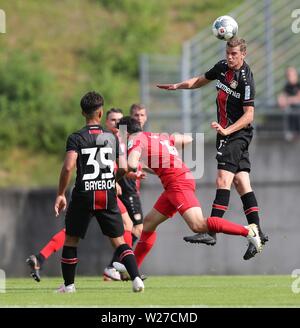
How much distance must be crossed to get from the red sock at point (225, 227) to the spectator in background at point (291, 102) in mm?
8040

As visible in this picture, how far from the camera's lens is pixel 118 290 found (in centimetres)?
1278

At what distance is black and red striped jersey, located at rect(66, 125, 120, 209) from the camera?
1184 cm

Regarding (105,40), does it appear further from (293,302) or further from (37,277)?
(293,302)

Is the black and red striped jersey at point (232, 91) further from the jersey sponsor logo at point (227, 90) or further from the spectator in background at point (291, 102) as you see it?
the spectator in background at point (291, 102)

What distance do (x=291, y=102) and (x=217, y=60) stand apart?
6.21ft

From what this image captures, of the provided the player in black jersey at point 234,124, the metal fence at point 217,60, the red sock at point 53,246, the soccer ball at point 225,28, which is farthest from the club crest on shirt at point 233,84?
the metal fence at point 217,60

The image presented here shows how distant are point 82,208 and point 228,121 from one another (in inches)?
96.5

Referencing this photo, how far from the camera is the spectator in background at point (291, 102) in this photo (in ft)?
68.7

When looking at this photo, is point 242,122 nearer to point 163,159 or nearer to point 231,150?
point 231,150

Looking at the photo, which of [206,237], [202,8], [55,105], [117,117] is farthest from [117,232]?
[202,8]

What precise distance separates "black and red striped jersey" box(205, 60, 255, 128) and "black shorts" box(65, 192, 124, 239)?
2181 millimetres

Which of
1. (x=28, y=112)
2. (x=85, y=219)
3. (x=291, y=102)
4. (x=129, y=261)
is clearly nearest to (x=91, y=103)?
(x=85, y=219)
